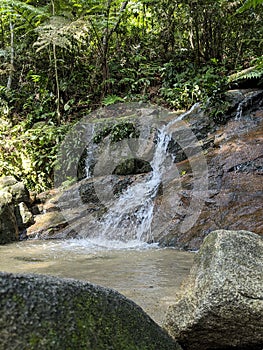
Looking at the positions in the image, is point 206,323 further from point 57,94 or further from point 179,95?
point 57,94

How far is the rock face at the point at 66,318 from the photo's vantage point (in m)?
1.13

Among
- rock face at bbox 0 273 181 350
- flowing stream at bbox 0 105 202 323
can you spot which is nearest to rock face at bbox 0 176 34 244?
flowing stream at bbox 0 105 202 323

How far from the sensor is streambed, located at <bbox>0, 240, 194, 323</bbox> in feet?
10.4

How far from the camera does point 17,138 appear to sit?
10156mm

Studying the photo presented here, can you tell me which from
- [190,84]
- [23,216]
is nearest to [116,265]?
[23,216]

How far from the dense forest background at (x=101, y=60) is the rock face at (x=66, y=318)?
8.27 metres

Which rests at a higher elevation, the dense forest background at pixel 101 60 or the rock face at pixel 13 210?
the dense forest background at pixel 101 60

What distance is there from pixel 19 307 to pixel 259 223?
14.1ft

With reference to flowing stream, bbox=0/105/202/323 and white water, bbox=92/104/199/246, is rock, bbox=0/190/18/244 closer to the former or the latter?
flowing stream, bbox=0/105/202/323

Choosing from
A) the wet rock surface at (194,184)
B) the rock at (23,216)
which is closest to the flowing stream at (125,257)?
the wet rock surface at (194,184)

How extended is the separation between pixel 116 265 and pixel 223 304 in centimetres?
259

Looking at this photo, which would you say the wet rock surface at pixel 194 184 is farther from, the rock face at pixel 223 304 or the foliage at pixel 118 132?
the rock face at pixel 223 304

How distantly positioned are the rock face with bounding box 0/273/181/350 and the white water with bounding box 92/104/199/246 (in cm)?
426

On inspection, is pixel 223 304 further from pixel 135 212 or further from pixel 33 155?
pixel 33 155
